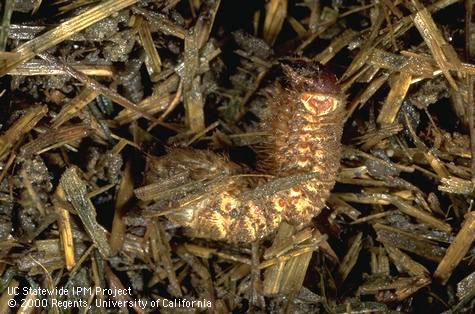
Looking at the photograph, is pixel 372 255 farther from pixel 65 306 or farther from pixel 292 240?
pixel 65 306

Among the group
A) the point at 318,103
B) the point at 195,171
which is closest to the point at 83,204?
the point at 195,171

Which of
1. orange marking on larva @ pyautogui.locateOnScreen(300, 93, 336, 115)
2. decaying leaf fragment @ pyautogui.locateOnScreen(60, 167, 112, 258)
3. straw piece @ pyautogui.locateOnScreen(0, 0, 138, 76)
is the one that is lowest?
decaying leaf fragment @ pyautogui.locateOnScreen(60, 167, 112, 258)

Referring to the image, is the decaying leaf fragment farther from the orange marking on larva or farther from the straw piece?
the orange marking on larva

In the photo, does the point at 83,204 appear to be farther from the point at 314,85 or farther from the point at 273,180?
the point at 314,85

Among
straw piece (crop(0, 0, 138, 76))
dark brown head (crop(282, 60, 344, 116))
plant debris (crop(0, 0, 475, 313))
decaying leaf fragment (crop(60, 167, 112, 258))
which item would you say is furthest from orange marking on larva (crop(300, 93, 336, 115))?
decaying leaf fragment (crop(60, 167, 112, 258))

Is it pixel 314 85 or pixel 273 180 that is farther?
pixel 273 180

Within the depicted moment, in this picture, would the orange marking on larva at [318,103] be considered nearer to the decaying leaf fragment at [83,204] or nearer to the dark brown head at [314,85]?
the dark brown head at [314,85]
